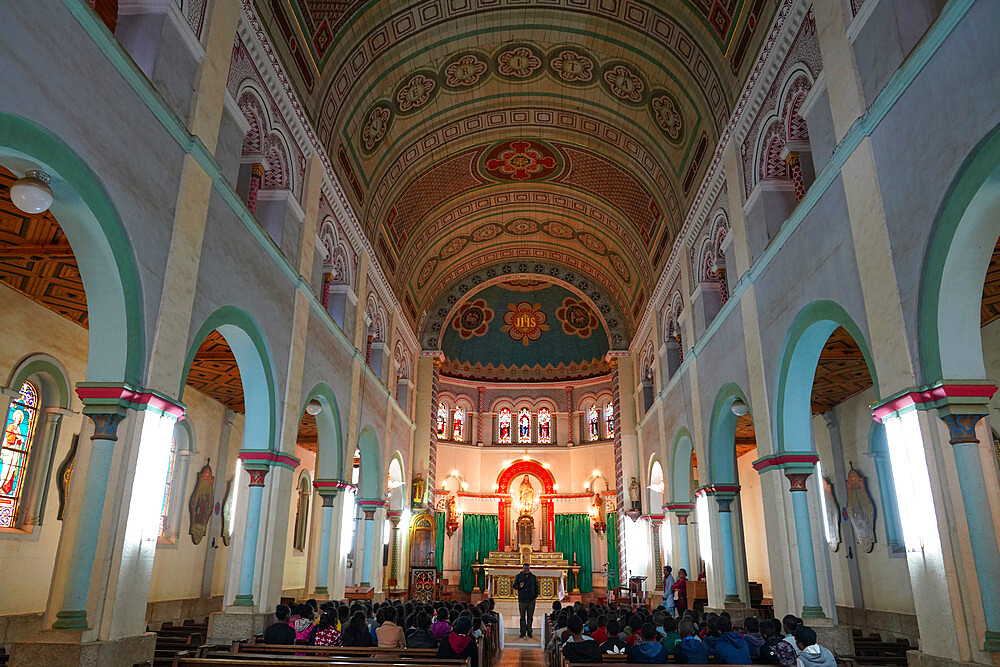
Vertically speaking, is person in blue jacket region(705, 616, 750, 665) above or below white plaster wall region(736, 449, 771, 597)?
below

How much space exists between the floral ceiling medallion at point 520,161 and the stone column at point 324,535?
10.8 m

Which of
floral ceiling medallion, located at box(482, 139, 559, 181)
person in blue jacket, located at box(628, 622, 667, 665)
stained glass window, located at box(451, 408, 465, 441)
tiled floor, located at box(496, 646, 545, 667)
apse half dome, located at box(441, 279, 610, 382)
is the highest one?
floral ceiling medallion, located at box(482, 139, 559, 181)

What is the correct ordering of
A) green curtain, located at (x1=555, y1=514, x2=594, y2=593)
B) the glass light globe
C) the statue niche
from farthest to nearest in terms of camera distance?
the statue niche, green curtain, located at (x1=555, y1=514, x2=594, y2=593), the glass light globe

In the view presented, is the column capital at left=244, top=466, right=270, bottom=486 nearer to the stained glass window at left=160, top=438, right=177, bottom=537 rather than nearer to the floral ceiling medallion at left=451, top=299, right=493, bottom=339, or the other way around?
the stained glass window at left=160, top=438, right=177, bottom=537

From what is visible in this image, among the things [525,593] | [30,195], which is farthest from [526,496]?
[30,195]

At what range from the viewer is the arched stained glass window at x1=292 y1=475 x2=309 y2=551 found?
22000 mm

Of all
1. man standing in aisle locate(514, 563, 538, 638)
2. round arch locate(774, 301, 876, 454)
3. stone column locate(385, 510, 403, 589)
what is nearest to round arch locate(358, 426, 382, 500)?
stone column locate(385, 510, 403, 589)

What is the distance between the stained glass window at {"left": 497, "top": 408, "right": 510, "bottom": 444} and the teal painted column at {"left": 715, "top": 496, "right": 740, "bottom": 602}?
17.7 metres

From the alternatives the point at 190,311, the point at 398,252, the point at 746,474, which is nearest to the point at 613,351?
the point at 746,474

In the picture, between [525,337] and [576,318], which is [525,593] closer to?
[576,318]

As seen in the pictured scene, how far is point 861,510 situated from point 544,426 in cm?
1704

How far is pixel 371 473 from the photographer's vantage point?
18.8 metres

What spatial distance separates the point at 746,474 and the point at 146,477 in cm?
2038

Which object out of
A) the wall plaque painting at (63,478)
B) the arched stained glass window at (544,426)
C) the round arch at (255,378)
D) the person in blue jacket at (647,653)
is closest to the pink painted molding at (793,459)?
the person in blue jacket at (647,653)
